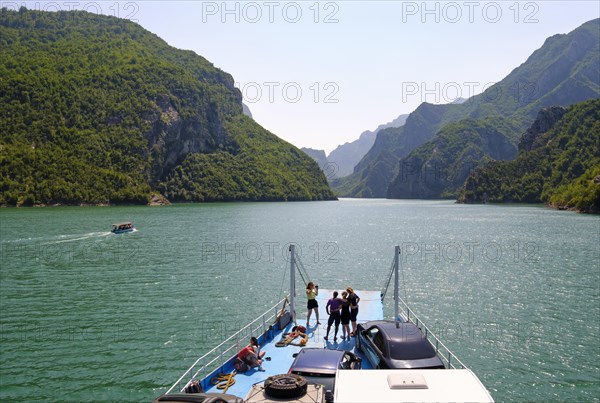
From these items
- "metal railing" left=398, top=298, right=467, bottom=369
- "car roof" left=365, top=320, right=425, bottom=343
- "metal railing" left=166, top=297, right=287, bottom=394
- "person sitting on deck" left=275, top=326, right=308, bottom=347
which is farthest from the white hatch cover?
"person sitting on deck" left=275, top=326, right=308, bottom=347

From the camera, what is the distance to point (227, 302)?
34812 millimetres

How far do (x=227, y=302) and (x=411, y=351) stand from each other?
2293 cm

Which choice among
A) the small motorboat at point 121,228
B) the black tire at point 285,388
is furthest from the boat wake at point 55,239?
the black tire at point 285,388

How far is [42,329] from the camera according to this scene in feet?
87.4

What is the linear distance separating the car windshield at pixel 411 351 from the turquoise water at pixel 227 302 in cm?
697

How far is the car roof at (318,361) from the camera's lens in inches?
499

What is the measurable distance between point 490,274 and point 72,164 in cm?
19458

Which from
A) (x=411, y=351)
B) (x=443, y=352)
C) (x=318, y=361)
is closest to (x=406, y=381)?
(x=318, y=361)

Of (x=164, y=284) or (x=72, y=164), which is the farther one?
(x=72, y=164)

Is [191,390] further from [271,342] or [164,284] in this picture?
[164,284]

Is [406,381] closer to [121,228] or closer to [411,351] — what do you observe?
[411,351]

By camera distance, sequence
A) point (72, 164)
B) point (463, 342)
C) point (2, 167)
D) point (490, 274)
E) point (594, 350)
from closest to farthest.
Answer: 1. point (594, 350)
2. point (463, 342)
3. point (490, 274)
4. point (2, 167)
5. point (72, 164)

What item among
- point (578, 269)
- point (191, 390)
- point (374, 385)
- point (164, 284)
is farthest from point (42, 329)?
point (578, 269)

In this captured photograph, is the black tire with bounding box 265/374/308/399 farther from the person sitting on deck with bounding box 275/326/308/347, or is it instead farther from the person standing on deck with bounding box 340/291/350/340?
the person standing on deck with bounding box 340/291/350/340
